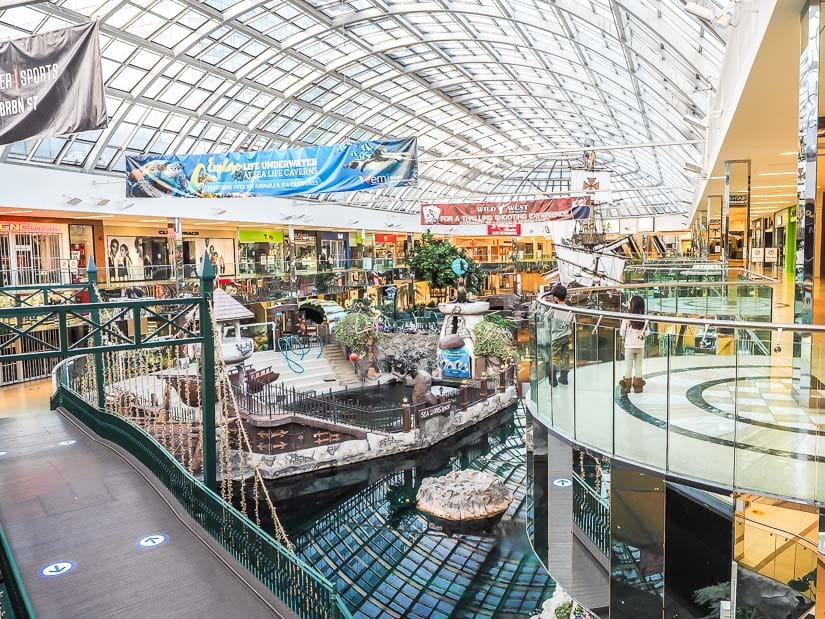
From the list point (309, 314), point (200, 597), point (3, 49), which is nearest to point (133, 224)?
point (309, 314)

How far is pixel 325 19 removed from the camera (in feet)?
95.1

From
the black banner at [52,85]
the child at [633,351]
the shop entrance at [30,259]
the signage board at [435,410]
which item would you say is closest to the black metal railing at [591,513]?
the child at [633,351]

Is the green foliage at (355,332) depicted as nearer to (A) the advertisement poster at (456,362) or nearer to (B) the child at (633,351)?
(A) the advertisement poster at (456,362)

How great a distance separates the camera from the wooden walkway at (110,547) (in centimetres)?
754

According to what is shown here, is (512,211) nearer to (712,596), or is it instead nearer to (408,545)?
(408,545)

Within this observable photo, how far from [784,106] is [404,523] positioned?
13.7 m

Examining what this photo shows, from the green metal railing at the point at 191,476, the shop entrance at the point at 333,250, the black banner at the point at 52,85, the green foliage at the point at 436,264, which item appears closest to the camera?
the green metal railing at the point at 191,476

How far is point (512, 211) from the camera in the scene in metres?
31.3

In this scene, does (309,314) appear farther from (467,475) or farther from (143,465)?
(143,465)

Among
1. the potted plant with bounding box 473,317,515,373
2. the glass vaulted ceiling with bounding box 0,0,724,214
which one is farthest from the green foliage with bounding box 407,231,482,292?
the glass vaulted ceiling with bounding box 0,0,724,214

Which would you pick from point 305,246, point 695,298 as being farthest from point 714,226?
point 305,246

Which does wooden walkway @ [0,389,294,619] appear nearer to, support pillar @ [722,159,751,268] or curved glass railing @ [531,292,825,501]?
curved glass railing @ [531,292,825,501]

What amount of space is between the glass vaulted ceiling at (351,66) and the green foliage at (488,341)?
26.4 ft

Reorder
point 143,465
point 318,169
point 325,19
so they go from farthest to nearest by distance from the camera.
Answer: point 325,19
point 318,169
point 143,465
